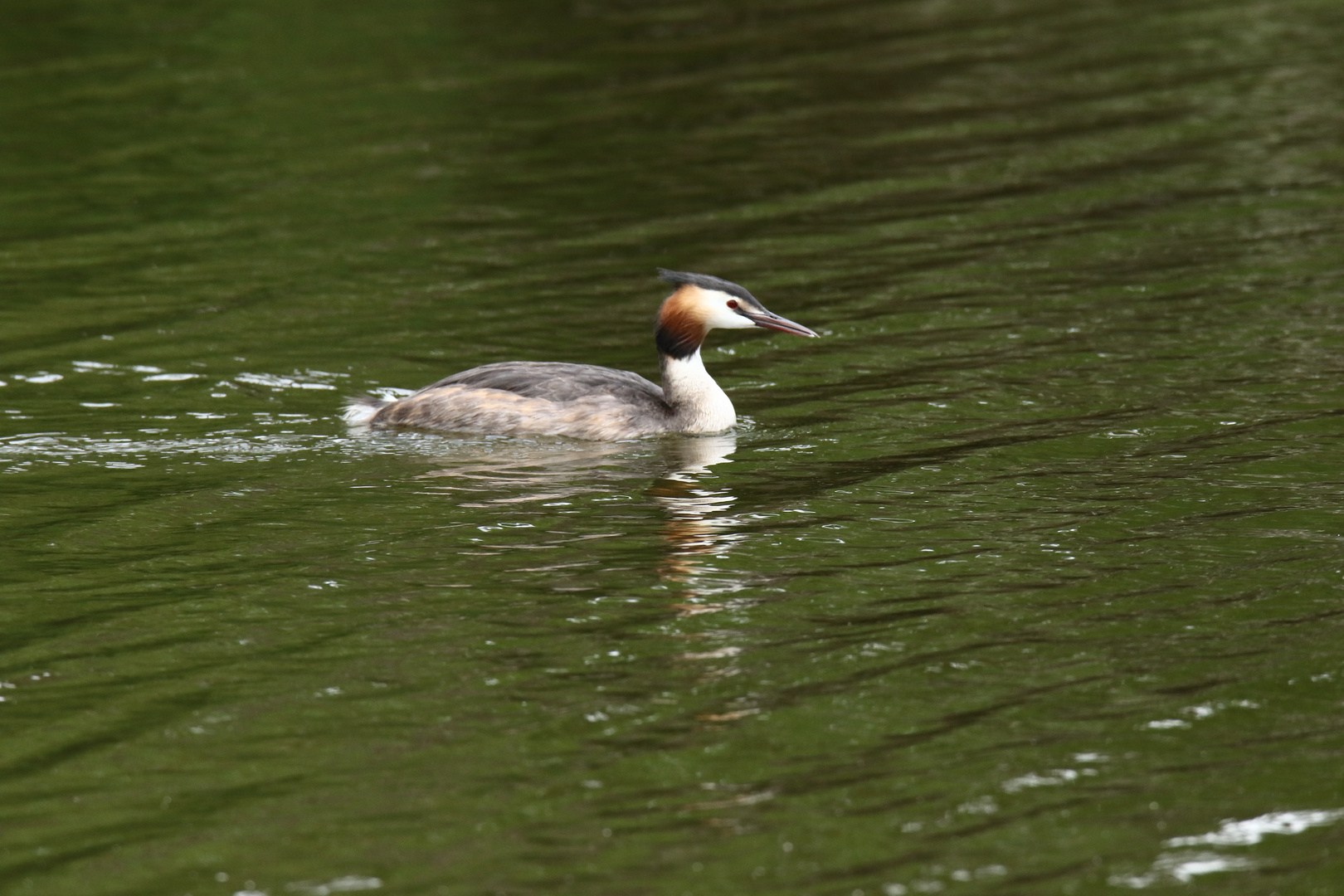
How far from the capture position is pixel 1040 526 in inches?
403

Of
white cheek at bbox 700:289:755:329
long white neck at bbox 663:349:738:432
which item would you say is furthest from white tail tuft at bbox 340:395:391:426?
white cheek at bbox 700:289:755:329

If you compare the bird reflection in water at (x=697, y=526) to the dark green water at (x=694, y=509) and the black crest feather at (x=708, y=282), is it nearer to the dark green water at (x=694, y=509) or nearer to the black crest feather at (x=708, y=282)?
the dark green water at (x=694, y=509)

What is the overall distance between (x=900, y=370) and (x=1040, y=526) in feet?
13.0

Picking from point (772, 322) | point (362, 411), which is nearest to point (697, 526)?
point (772, 322)

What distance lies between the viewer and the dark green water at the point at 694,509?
6.91m

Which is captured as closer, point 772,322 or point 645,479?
point 645,479

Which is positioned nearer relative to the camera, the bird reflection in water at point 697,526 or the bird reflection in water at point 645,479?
the bird reflection in water at point 697,526

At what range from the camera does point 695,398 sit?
42.1 feet

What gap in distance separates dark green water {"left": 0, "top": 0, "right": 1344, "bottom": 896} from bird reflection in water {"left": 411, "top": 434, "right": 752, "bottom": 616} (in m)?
0.05

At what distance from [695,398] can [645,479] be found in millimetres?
1218

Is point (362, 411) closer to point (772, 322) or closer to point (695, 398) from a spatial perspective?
point (695, 398)

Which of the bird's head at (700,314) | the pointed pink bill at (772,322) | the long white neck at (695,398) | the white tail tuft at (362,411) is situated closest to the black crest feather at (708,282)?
the bird's head at (700,314)

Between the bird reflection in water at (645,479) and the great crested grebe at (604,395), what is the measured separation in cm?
13

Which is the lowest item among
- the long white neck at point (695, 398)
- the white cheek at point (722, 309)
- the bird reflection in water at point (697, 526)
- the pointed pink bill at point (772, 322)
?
the bird reflection in water at point (697, 526)
